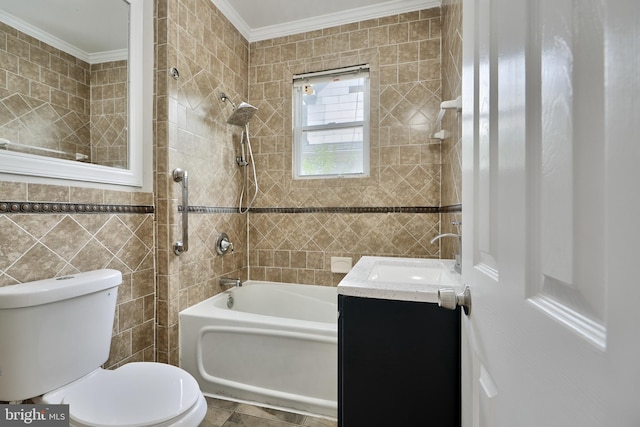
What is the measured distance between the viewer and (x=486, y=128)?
0.54 meters

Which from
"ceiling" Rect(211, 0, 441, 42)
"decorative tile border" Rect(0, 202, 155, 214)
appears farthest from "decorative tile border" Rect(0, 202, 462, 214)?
"ceiling" Rect(211, 0, 441, 42)

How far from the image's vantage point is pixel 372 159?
2.34m

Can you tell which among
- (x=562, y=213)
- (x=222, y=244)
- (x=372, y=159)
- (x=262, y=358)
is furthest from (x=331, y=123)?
(x=562, y=213)

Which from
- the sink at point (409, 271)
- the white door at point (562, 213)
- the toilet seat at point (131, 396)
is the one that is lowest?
the toilet seat at point (131, 396)

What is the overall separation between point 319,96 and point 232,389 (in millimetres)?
2265

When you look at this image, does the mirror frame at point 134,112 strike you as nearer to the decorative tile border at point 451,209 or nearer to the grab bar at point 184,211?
the grab bar at point 184,211

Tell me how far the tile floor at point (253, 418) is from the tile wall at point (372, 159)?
3.30 feet

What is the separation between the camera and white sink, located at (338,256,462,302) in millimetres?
1019

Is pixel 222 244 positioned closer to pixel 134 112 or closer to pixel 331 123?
pixel 134 112

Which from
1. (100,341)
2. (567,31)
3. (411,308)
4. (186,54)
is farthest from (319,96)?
(567,31)

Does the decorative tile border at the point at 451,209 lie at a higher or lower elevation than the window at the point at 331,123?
lower

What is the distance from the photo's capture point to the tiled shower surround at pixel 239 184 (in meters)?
1.52

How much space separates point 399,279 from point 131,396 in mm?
1235

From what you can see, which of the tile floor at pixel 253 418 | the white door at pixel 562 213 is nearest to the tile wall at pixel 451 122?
the white door at pixel 562 213
